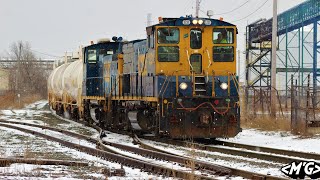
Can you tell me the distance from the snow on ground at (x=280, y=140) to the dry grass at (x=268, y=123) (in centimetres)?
65

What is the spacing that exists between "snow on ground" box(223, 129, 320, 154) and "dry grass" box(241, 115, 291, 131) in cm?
65

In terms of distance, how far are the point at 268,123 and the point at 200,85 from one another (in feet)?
20.4

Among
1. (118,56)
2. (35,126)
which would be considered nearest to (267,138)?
(118,56)

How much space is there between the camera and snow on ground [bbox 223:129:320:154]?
15855 millimetres

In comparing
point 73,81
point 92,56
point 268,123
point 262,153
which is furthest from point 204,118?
point 73,81

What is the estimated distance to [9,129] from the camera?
2355cm

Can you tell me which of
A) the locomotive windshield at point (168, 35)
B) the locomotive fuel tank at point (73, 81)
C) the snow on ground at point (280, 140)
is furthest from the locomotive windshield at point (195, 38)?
the locomotive fuel tank at point (73, 81)

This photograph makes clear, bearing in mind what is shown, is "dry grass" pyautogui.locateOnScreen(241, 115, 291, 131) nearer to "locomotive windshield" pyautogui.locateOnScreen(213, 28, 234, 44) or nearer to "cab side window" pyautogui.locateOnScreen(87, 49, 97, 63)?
"locomotive windshield" pyautogui.locateOnScreen(213, 28, 234, 44)

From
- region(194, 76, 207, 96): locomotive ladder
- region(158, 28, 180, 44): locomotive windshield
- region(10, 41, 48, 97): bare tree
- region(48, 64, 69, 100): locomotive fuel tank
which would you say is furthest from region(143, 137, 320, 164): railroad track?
region(10, 41, 48, 97): bare tree

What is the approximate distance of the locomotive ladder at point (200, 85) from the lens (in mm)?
17250

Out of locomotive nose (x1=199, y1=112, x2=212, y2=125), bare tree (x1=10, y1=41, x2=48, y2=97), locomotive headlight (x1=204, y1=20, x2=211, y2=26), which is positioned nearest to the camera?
locomotive nose (x1=199, y1=112, x2=212, y2=125)

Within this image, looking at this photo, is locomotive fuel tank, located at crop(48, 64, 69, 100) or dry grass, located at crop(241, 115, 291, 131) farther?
locomotive fuel tank, located at crop(48, 64, 69, 100)

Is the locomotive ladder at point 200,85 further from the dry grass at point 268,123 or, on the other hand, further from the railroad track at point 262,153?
the dry grass at point 268,123

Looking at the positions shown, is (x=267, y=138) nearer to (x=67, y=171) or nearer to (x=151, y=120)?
(x=151, y=120)
